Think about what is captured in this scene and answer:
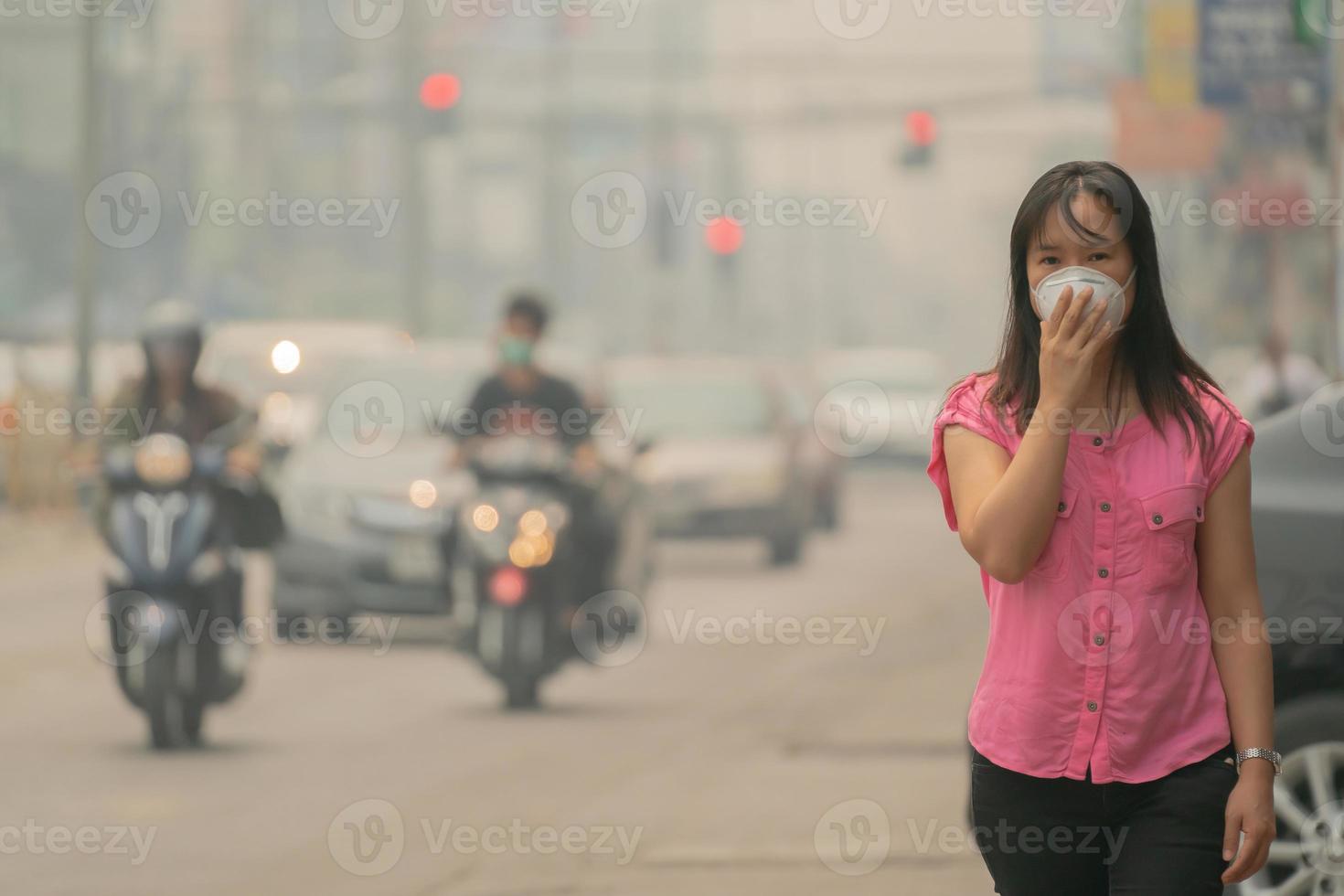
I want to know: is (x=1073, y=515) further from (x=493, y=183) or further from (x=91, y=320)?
(x=493, y=183)

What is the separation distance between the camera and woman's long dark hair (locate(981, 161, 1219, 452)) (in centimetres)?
359

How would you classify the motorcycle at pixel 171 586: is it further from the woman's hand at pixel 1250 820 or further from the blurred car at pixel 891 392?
the blurred car at pixel 891 392

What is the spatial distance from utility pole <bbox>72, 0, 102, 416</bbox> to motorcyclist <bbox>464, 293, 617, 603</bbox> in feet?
41.8

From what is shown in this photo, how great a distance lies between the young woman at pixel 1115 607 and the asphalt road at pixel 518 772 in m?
3.56

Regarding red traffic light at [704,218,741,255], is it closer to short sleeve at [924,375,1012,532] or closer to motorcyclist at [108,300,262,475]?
motorcyclist at [108,300,262,475]

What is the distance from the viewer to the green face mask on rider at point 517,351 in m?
12.5

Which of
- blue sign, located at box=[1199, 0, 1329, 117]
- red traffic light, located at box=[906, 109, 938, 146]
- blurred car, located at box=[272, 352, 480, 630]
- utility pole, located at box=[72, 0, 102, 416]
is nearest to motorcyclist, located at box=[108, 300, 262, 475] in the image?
blurred car, located at box=[272, 352, 480, 630]

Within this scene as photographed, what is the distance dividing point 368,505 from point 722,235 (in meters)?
25.4

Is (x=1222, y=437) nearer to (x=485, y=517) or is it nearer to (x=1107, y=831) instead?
(x=1107, y=831)

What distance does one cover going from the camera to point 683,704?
38.7 ft

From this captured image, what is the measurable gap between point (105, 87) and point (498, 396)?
43948 mm

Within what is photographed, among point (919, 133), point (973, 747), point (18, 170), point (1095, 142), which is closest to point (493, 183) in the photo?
point (1095, 142)

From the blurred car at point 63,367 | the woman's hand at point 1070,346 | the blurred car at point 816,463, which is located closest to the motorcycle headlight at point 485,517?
the woman's hand at point 1070,346

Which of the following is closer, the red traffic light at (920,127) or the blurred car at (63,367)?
the blurred car at (63,367)
